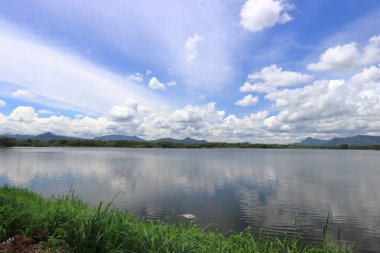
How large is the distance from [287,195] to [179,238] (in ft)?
109

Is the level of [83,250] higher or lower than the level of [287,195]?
higher

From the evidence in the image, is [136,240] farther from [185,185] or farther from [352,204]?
[185,185]

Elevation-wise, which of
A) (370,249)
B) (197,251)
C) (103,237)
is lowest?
(370,249)

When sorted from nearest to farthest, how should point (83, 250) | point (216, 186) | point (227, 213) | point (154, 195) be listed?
1. point (83, 250)
2. point (227, 213)
3. point (154, 195)
4. point (216, 186)

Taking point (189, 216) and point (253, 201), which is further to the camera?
point (253, 201)

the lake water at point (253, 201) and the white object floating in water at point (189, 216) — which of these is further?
the white object floating in water at point (189, 216)

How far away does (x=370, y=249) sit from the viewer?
2036 cm

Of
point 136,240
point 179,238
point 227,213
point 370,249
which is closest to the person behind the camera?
point 136,240

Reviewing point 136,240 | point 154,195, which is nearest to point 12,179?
point 154,195

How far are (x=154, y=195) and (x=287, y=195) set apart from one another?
17.4 m

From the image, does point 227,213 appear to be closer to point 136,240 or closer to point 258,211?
point 258,211

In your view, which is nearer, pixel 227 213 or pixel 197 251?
pixel 197 251

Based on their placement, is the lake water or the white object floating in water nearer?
the lake water

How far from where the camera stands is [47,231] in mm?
9391
